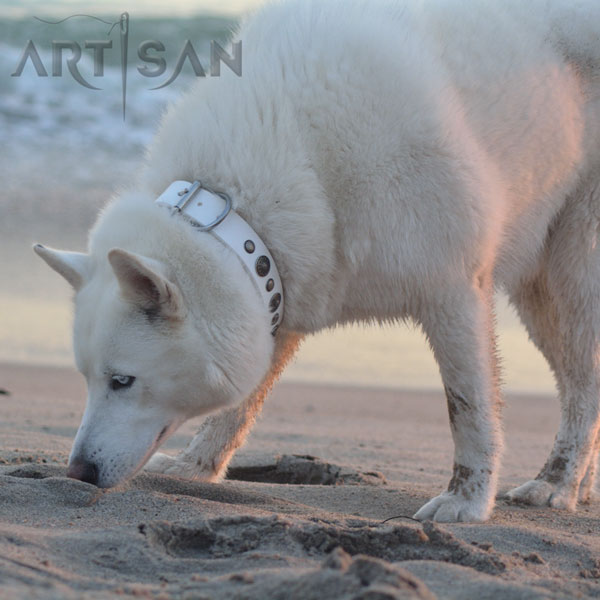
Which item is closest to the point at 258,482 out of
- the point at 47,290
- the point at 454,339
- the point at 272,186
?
the point at 454,339

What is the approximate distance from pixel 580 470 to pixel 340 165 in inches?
74.1

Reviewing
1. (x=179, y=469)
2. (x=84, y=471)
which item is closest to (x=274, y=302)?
(x=84, y=471)

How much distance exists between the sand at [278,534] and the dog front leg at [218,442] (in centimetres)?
13

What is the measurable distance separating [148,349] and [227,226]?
50cm

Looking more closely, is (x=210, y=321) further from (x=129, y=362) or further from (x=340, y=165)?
(x=340, y=165)

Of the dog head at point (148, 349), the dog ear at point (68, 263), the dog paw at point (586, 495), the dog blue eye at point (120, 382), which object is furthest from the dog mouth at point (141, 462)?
the dog paw at point (586, 495)

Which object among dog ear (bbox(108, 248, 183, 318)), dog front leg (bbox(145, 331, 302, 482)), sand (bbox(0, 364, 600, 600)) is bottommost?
sand (bbox(0, 364, 600, 600))

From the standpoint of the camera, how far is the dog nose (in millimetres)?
3248

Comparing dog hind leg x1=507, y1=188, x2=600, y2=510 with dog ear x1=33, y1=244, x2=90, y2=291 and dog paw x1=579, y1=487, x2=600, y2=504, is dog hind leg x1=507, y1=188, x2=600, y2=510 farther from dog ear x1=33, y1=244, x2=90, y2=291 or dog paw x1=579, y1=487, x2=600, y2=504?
dog ear x1=33, y1=244, x2=90, y2=291

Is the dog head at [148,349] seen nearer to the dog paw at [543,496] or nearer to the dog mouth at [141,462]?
the dog mouth at [141,462]

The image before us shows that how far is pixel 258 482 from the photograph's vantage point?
172 inches

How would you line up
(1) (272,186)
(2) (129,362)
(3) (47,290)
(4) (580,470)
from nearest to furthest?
(2) (129,362) < (1) (272,186) < (4) (580,470) < (3) (47,290)

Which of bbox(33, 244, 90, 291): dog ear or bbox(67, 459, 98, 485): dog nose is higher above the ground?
bbox(33, 244, 90, 291): dog ear

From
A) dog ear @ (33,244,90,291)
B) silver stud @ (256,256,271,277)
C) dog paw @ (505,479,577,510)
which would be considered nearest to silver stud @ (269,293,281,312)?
silver stud @ (256,256,271,277)
